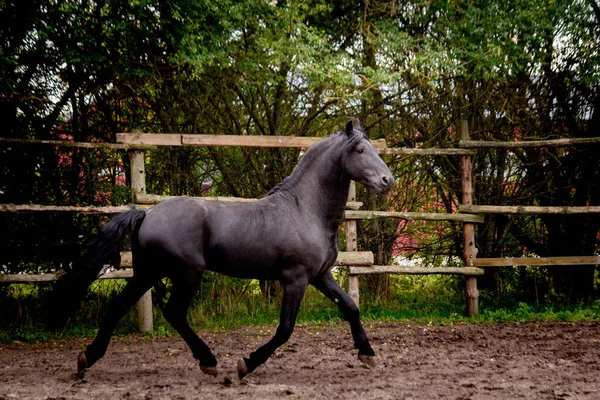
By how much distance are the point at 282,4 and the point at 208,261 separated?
3653 millimetres

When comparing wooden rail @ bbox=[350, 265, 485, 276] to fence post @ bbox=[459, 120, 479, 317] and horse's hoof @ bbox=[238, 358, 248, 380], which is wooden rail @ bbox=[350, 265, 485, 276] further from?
horse's hoof @ bbox=[238, 358, 248, 380]

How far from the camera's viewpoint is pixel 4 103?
648 cm

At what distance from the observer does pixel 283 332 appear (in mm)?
4066

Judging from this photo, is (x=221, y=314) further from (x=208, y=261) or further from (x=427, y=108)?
(x=427, y=108)

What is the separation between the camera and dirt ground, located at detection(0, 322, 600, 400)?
3764 millimetres

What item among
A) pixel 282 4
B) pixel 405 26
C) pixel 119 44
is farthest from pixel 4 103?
pixel 405 26

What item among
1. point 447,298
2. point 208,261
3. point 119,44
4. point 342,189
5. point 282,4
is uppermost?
point 282,4

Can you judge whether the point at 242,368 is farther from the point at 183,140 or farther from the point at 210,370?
the point at 183,140

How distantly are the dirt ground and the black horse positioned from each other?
328mm

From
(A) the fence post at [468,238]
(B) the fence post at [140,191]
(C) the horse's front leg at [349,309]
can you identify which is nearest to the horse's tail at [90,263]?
(C) the horse's front leg at [349,309]

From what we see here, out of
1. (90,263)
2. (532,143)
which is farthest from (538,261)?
(90,263)

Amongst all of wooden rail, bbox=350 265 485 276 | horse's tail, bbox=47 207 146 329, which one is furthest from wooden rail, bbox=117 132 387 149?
horse's tail, bbox=47 207 146 329

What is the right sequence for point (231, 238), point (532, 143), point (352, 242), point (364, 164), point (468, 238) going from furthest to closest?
point (468, 238)
point (532, 143)
point (352, 242)
point (364, 164)
point (231, 238)

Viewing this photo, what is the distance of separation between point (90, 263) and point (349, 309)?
1924mm
